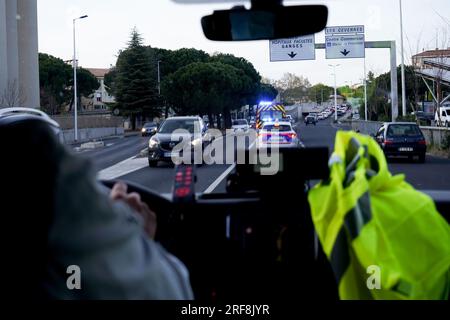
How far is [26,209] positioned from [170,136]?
19864 millimetres

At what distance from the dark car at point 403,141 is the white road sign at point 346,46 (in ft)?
13.4

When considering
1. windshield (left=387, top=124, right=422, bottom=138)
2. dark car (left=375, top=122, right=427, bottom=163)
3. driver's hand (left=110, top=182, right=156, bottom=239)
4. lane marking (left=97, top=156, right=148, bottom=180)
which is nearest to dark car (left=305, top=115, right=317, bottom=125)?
dark car (left=375, top=122, right=427, bottom=163)

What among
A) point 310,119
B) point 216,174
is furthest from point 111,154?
point 310,119

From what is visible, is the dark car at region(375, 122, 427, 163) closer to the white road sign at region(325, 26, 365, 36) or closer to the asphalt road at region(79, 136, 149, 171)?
the white road sign at region(325, 26, 365, 36)

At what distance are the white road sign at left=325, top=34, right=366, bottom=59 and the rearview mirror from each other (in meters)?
24.0

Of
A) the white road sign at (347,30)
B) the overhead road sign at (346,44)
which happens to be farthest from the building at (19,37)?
the overhead road sign at (346,44)

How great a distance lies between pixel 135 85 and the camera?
42.6m

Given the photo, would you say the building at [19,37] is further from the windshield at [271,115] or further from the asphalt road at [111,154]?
the windshield at [271,115]

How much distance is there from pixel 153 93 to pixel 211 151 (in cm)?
1870

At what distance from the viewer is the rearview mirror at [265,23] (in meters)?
3.16

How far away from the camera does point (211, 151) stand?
20.2 meters

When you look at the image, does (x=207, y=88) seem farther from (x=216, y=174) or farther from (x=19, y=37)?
(x=19, y=37)

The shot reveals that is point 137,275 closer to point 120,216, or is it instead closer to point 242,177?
point 120,216

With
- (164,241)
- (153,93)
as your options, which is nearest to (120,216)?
(164,241)
